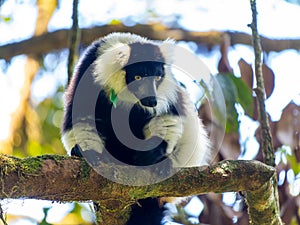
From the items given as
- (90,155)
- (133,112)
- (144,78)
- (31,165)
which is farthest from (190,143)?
(31,165)

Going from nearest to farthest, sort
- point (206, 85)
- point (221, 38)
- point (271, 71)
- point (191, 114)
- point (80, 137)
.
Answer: point (80, 137) < point (191, 114) < point (206, 85) < point (271, 71) < point (221, 38)

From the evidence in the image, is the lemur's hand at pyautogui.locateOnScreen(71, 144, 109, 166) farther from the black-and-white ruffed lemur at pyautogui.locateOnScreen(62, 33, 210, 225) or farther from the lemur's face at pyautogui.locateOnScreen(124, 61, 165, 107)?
the lemur's face at pyautogui.locateOnScreen(124, 61, 165, 107)

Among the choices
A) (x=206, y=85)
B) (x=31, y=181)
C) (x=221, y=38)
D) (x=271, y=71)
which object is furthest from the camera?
(x=221, y=38)

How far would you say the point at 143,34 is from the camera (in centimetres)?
648

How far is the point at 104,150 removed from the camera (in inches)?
149

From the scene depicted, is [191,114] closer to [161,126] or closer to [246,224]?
[161,126]

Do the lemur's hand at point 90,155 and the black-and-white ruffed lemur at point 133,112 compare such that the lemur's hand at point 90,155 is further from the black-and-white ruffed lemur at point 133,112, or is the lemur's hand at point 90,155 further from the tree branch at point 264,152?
the tree branch at point 264,152

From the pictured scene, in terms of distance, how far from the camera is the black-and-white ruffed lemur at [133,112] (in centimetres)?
378

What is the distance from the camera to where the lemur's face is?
4.10 m

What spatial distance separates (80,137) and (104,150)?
0.60 feet

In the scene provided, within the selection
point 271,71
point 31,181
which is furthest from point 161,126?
point 271,71

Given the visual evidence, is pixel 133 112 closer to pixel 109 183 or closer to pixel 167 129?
pixel 167 129

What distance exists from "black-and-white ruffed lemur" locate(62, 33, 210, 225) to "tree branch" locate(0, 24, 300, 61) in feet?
6.29

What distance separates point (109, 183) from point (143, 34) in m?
3.57
